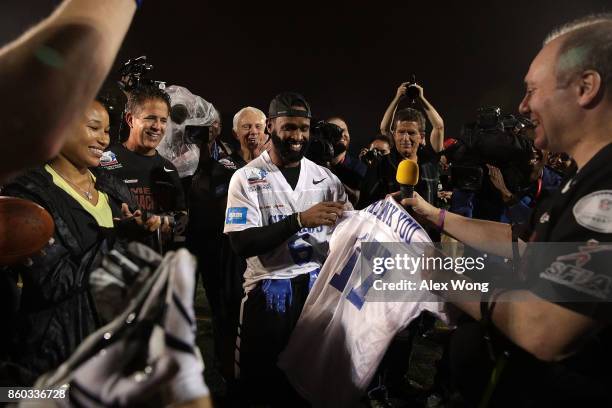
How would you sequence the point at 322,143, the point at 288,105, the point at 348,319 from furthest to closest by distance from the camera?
the point at 322,143
the point at 288,105
the point at 348,319

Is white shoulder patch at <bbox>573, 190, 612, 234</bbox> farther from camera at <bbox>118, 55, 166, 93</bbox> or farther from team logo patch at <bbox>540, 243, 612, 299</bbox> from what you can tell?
camera at <bbox>118, 55, 166, 93</bbox>

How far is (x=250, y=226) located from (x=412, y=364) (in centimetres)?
258

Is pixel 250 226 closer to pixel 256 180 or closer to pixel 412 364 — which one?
pixel 256 180

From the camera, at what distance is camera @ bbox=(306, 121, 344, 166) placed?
13.9 feet

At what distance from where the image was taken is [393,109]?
4.88 m

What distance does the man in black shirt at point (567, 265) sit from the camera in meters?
1.30

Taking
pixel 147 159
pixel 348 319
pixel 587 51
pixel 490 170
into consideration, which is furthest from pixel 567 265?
pixel 147 159

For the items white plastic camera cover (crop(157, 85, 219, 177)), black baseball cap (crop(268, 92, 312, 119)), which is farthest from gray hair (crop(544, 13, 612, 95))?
white plastic camera cover (crop(157, 85, 219, 177))

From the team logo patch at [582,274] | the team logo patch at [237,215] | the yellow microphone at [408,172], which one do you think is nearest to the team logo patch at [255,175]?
the team logo patch at [237,215]

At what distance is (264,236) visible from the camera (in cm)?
282

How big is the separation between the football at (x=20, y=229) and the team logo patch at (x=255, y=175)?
148 cm

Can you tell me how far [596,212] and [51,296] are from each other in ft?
7.12

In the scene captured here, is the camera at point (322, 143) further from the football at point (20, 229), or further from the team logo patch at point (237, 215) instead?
the football at point (20, 229)

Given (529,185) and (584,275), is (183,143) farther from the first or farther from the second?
(584,275)
